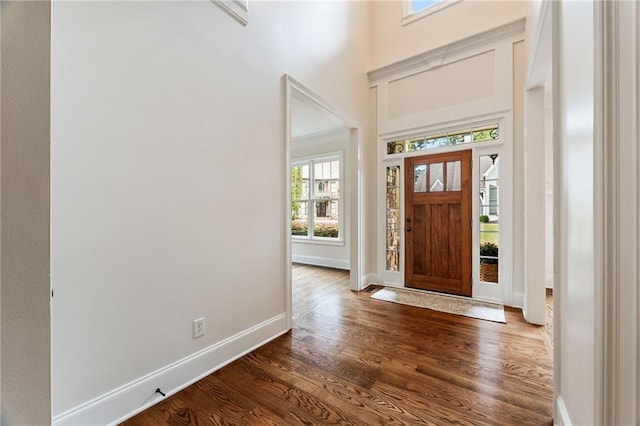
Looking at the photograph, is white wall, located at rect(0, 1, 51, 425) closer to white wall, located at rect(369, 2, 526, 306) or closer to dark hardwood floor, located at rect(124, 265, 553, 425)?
dark hardwood floor, located at rect(124, 265, 553, 425)

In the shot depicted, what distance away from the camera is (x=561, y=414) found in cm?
124

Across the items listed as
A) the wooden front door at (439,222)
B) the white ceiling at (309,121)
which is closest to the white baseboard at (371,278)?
the wooden front door at (439,222)

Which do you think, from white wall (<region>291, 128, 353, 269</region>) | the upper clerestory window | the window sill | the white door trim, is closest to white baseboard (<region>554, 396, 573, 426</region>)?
the white door trim

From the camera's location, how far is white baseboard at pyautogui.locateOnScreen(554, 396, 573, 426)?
117 centimetres

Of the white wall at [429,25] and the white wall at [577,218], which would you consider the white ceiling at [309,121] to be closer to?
the white wall at [429,25]

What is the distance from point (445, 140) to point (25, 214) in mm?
3823

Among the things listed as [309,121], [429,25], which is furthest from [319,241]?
[429,25]

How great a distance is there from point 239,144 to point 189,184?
0.52 metres

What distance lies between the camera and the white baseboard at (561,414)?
1.17 m

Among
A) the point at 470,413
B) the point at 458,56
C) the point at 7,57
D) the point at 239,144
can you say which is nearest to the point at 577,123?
the point at 470,413

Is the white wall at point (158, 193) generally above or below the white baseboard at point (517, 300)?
above

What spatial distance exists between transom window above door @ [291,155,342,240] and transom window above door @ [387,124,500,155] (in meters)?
1.59

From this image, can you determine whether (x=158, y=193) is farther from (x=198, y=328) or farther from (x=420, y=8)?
(x=420, y=8)

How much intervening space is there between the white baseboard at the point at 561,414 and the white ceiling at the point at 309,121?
3011mm
